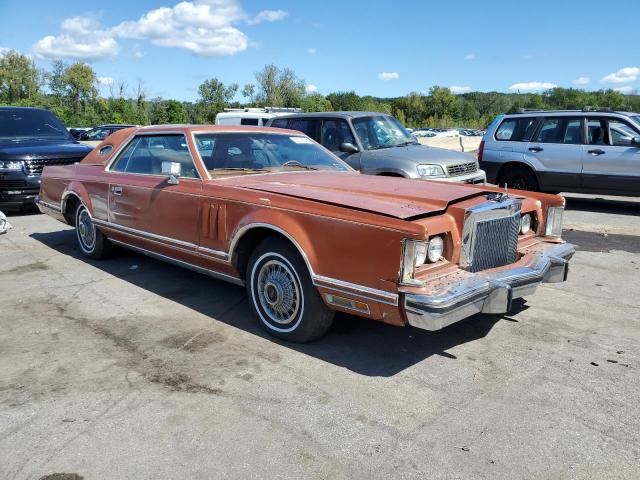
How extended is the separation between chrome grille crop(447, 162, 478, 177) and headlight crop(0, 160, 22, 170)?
6.90 m

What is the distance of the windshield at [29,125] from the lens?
1032cm

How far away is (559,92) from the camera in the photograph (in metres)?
89.2

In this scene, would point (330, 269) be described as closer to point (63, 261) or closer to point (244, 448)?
point (244, 448)

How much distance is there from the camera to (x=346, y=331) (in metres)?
4.36

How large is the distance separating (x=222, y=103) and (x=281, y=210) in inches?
2480

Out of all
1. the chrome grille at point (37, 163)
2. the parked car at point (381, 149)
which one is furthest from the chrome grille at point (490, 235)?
the chrome grille at point (37, 163)

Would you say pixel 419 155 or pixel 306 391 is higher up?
Result: pixel 419 155

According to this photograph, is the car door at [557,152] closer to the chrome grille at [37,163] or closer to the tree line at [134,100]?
the chrome grille at [37,163]

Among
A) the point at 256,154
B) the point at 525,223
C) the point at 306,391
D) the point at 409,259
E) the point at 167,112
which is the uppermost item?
the point at 167,112

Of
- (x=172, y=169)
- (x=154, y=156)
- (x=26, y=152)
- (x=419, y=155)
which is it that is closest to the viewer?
(x=172, y=169)

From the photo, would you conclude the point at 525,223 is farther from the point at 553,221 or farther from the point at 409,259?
the point at 409,259

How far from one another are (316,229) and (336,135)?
6.00 m

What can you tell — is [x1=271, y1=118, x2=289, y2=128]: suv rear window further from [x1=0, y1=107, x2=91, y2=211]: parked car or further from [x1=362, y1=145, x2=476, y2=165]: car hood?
[x1=0, y1=107, x2=91, y2=211]: parked car

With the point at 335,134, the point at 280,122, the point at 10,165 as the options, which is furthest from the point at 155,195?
the point at 280,122
